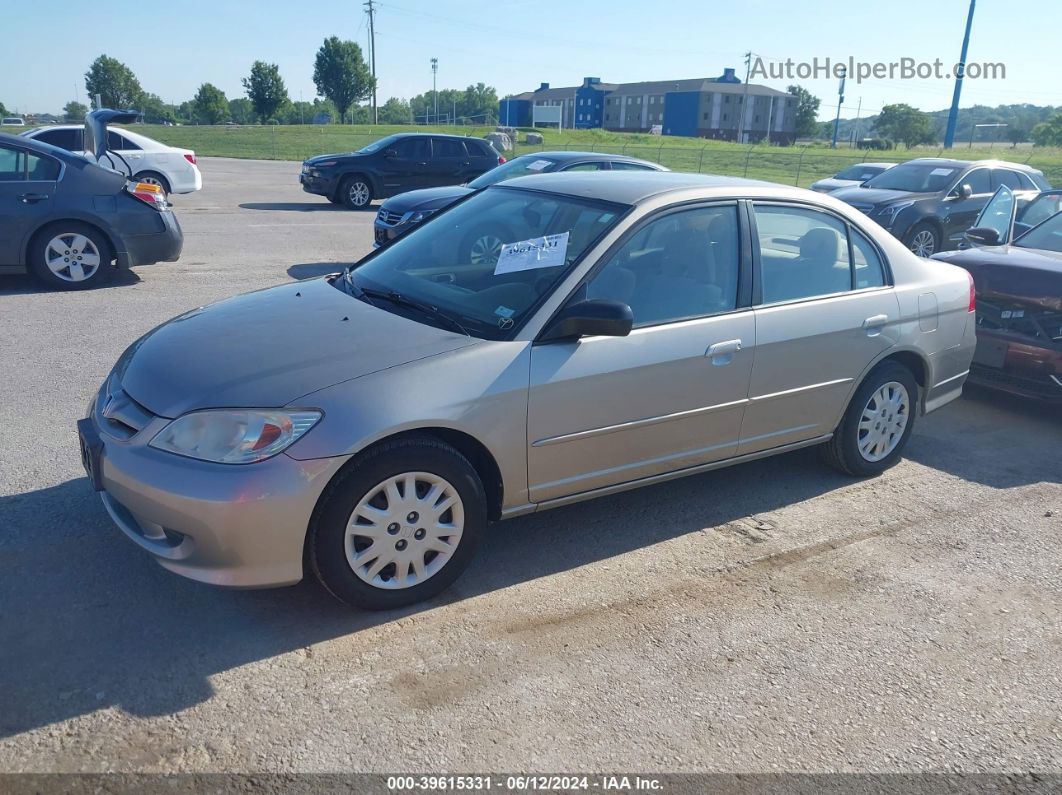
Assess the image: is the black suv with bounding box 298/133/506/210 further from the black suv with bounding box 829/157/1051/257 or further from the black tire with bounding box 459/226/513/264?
the black tire with bounding box 459/226/513/264

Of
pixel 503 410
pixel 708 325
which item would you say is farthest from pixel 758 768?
pixel 708 325

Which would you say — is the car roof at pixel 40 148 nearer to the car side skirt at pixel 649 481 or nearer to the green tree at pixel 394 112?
the car side skirt at pixel 649 481

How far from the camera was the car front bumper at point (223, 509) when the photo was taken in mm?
3168

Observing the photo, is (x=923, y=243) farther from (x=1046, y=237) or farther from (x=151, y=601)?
(x=151, y=601)

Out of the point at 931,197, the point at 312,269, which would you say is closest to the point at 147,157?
the point at 312,269

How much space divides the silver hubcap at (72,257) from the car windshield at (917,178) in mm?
11855

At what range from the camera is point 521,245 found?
4.22 m

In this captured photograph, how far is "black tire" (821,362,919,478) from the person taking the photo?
5051mm

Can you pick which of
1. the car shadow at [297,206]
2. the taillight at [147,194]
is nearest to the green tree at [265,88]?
the car shadow at [297,206]

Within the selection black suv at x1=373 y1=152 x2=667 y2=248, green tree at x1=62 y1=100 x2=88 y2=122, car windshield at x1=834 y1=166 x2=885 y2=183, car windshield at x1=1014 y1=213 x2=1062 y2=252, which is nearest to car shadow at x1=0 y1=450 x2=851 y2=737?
car windshield at x1=1014 y1=213 x2=1062 y2=252

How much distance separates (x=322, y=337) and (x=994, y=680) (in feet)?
9.67

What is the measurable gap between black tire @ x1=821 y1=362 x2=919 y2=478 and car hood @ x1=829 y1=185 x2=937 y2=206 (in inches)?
373

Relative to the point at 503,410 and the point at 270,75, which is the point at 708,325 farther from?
the point at 270,75

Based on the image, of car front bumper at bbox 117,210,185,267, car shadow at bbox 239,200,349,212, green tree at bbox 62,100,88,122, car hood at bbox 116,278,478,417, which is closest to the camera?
car hood at bbox 116,278,478,417
